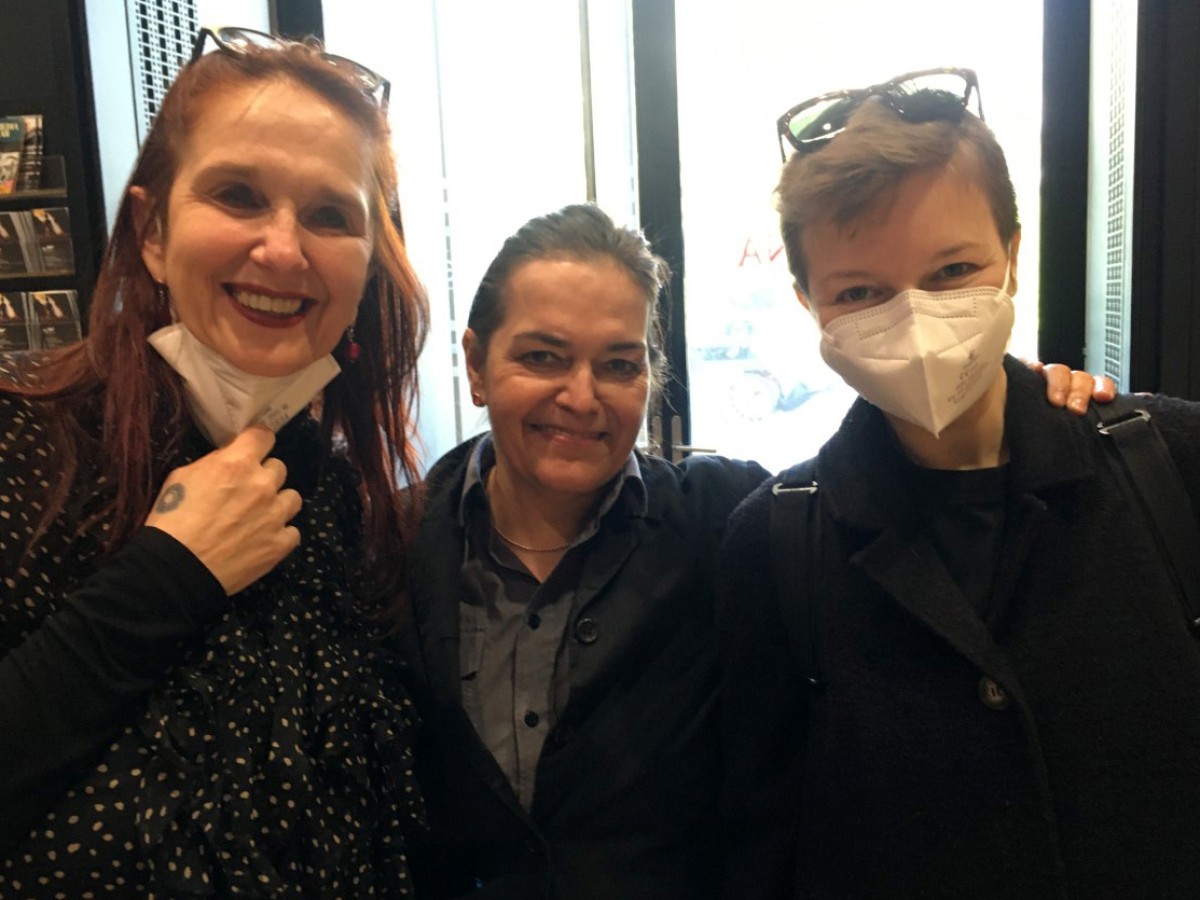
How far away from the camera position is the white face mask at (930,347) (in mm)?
1089

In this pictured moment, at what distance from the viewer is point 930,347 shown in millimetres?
1076

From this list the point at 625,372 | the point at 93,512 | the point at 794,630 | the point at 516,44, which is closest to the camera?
the point at 93,512

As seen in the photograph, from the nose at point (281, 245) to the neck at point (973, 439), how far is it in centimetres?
85

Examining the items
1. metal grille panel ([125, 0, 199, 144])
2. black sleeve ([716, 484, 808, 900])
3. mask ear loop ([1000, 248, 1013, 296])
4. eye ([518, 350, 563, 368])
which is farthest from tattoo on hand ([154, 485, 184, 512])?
metal grille panel ([125, 0, 199, 144])

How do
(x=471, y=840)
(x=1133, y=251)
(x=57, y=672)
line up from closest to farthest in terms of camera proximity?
(x=57, y=672), (x=471, y=840), (x=1133, y=251)

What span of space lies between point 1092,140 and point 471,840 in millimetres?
2769

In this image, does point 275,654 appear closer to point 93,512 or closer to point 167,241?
point 93,512

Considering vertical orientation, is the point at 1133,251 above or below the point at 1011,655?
above

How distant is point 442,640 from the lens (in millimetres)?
1352

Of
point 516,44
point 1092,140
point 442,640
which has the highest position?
point 516,44

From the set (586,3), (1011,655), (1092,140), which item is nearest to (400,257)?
(1011,655)

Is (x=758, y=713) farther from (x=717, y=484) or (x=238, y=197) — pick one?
(x=238, y=197)

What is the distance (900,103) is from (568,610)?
884mm

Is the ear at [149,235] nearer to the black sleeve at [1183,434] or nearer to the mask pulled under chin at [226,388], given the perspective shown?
the mask pulled under chin at [226,388]
